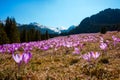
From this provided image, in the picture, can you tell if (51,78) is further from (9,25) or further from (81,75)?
(9,25)

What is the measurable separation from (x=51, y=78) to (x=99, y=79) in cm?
125

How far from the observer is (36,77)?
5.21m

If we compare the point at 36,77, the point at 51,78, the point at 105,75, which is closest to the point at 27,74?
the point at 36,77

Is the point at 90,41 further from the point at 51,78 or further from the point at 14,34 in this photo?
the point at 14,34

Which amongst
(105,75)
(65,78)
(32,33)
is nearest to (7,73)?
(65,78)

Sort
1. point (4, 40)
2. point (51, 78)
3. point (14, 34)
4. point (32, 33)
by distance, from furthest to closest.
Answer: point (32, 33)
point (14, 34)
point (4, 40)
point (51, 78)

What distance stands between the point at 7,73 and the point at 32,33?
83153 mm

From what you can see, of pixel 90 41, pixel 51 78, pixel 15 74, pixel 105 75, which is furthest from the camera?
pixel 90 41

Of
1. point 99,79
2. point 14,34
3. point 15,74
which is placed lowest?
point 99,79

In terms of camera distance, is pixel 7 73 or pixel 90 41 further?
pixel 90 41

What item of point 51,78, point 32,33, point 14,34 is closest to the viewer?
point 51,78

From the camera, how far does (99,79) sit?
18.6 feet

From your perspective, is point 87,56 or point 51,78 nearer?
point 51,78

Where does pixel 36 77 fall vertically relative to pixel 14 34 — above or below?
below
